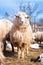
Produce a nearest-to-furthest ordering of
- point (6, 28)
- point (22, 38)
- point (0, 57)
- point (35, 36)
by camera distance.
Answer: point (0, 57), point (22, 38), point (6, 28), point (35, 36)

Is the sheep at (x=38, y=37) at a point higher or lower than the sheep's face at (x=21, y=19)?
lower

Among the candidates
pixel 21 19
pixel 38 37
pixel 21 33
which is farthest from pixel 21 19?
pixel 38 37

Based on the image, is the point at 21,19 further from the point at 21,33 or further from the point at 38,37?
the point at 38,37

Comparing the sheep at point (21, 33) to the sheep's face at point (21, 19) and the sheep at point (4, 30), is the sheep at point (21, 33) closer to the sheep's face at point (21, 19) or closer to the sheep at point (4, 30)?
the sheep's face at point (21, 19)

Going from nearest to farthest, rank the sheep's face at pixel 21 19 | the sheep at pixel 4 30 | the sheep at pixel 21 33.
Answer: the sheep's face at pixel 21 19 < the sheep at pixel 21 33 < the sheep at pixel 4 30

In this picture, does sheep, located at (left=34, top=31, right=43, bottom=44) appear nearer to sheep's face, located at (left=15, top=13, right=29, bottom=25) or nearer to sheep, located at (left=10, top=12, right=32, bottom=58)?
sheep, located at (left=10, top=12, right=32, bottom=58)

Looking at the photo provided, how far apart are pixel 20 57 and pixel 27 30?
4.40 ft

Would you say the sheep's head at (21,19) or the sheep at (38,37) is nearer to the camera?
the sheep's head at (21,19)

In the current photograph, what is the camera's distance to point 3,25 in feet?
44.4

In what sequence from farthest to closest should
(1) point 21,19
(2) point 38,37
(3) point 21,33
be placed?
1. (2) point 38,37
2. (3) point 21,33
3. (1) point 21,19

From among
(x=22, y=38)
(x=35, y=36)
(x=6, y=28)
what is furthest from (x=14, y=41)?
(x=35, y=36)

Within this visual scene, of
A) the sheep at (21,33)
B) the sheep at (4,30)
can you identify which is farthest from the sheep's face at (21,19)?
the sheep at (4,30)

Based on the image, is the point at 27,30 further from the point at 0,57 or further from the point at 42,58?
the point at 0,57

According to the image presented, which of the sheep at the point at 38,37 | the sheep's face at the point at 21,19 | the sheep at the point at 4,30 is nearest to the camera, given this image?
the sheep's face at the point at 21,19
